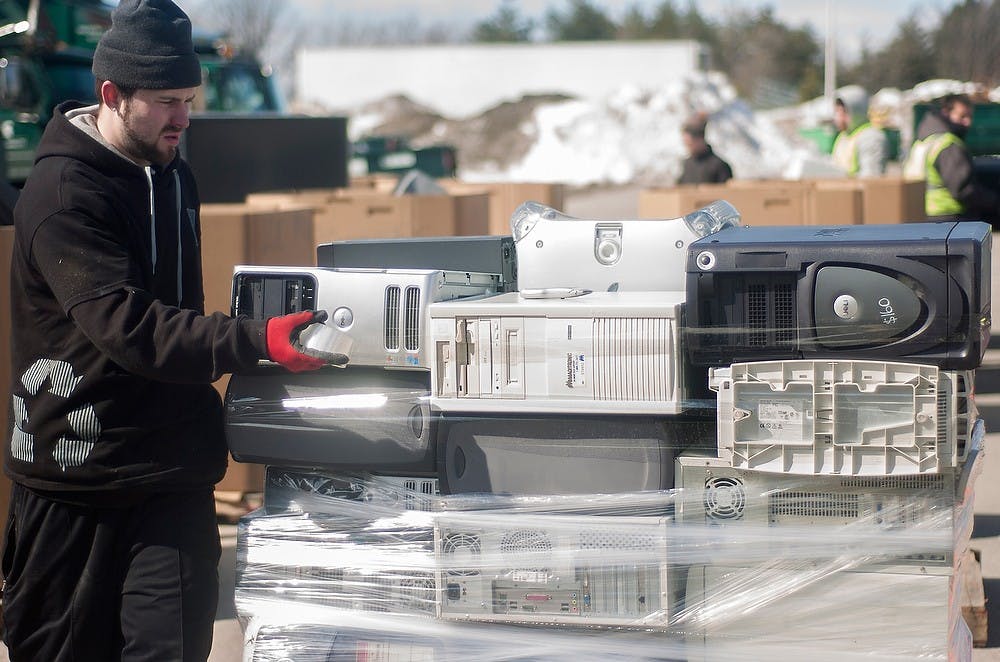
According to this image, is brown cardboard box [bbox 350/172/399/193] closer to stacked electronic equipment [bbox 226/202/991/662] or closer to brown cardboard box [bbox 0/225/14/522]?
brown cardboard box [bbox 0/225/14/522]

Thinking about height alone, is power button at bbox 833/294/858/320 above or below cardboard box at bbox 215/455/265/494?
above

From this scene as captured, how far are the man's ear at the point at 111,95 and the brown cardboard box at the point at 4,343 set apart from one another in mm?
1599

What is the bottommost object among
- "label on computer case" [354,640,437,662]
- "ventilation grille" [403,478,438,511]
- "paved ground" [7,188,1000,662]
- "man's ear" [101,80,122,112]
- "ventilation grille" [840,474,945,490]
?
"paved ground" [7,188,1000,662]

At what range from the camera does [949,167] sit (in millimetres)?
7824

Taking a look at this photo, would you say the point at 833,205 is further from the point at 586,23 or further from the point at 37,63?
the point at 586,23

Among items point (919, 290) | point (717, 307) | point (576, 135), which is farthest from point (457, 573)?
point (576, 135)

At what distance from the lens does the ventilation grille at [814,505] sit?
2467 mm

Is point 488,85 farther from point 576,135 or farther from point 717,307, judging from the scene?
point 717,307

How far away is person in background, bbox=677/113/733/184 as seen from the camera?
8859mm

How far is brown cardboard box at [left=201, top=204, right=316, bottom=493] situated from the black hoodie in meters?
2.22

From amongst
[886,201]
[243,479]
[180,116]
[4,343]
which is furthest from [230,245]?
[886,201]

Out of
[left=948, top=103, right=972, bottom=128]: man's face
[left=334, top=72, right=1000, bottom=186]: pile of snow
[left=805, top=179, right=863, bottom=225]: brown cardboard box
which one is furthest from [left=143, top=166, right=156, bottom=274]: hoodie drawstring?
[left=334, top=72, right=1000, bottom=186]: pile of snow

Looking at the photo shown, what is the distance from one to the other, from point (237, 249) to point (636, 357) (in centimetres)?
290

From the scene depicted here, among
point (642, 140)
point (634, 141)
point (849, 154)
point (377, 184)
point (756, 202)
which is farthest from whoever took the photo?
point (634, 141)
